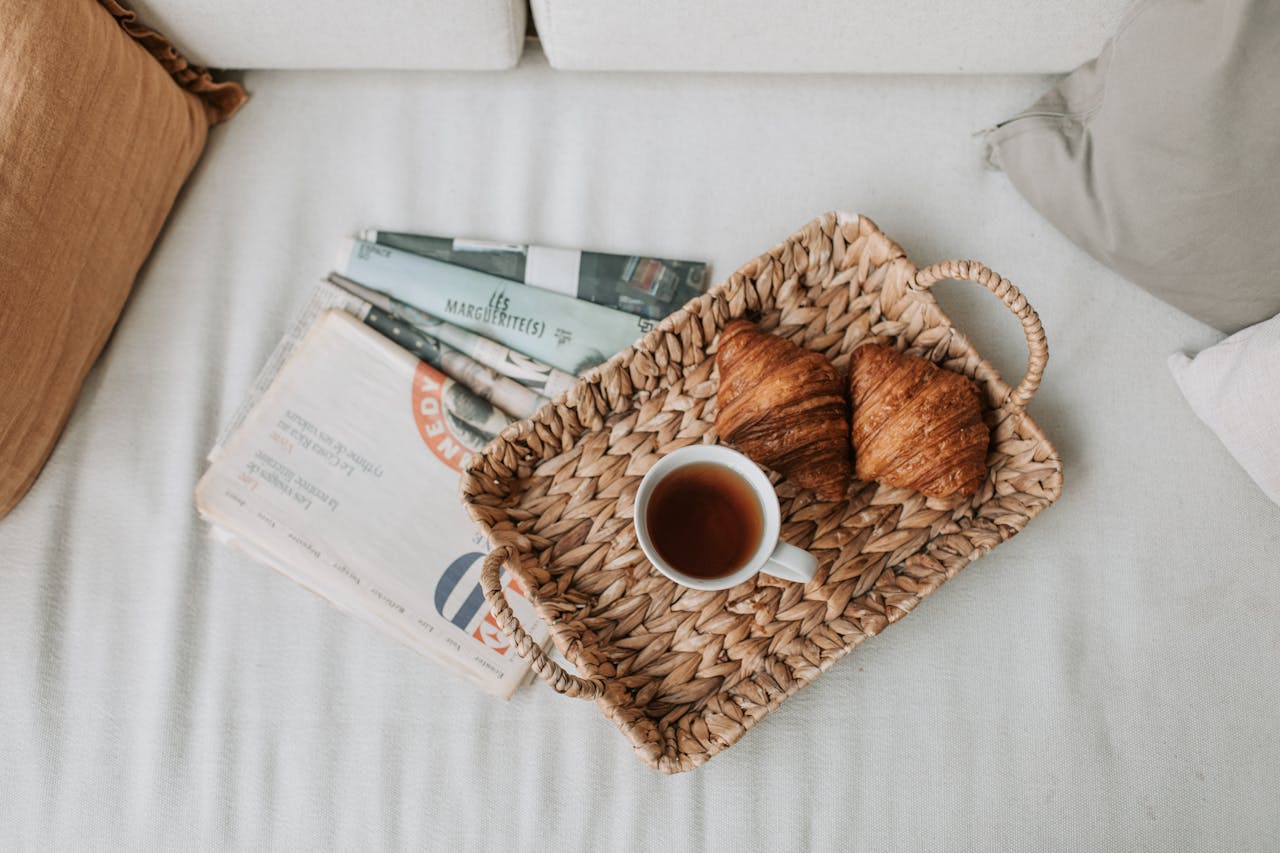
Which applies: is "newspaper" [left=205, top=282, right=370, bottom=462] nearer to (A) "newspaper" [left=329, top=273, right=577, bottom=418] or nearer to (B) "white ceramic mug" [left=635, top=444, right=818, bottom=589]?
(A) "newspaper" [left=329, top=273, right=577, bottom=418]

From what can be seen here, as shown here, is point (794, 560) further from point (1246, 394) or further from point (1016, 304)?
point (1246, 394)

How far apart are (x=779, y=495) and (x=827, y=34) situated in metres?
0.39

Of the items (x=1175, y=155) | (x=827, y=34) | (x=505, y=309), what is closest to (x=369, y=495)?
(x=505, y=309)

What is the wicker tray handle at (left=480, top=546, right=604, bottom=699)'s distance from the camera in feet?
1.81

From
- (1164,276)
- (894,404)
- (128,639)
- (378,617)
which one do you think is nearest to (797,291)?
(894,404)

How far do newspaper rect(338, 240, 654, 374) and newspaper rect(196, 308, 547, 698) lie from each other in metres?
0.05

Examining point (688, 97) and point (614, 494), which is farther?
point (688, 97)

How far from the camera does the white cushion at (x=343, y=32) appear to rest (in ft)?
2.29

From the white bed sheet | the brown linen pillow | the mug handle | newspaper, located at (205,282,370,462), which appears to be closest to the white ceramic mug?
the mug handle

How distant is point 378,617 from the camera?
2.26 ft

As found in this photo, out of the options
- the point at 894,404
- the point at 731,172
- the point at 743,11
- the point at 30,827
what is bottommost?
the point at 30,827

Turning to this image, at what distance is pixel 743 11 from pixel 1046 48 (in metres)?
0.27

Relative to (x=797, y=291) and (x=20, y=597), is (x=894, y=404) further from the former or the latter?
(x=20, y=597)

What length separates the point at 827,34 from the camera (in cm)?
71
